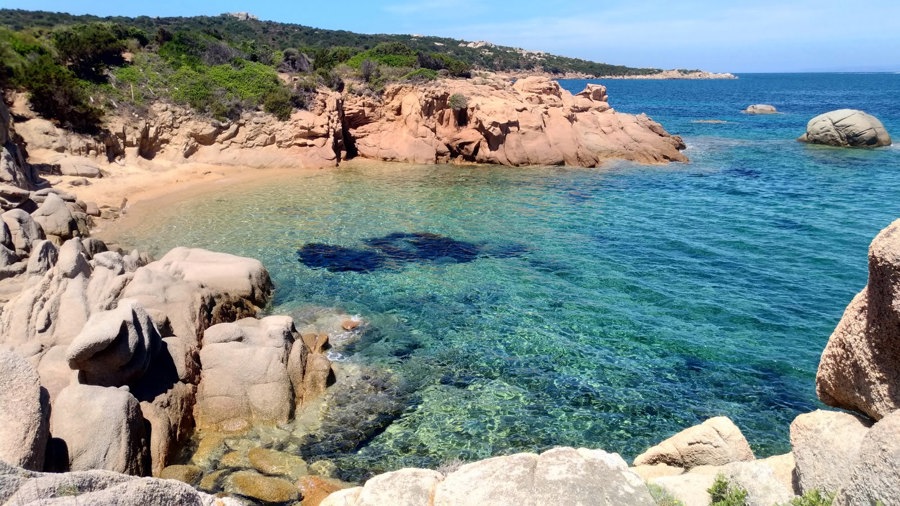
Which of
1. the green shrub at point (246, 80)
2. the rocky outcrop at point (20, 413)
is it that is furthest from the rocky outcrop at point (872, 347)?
the green shrub at point (246, 80)

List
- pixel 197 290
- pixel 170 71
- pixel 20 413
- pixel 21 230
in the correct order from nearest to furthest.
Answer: pixel 20 413
pixel 197 290
pixel 21 230
pixel 170 71

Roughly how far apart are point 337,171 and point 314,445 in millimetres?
25327

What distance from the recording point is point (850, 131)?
139 feet

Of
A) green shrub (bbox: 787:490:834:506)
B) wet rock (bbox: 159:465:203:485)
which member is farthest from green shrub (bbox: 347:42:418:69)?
green shrub (bbox: 787:490:834:506)

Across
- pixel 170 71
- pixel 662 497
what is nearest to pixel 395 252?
pixel 662 497

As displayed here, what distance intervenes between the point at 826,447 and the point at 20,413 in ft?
29.5

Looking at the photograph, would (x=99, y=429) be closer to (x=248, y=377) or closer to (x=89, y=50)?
(x=248, y=377)

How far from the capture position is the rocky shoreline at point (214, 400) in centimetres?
518

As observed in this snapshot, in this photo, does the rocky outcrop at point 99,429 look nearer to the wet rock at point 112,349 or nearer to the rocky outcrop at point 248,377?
the wet rock at point 112,349

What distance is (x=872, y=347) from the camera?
5.41 m

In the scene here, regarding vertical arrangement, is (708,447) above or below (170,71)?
below

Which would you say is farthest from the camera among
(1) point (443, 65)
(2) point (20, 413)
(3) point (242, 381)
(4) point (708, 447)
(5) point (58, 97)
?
(1) point (443, 65)

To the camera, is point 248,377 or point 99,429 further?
point 248,377

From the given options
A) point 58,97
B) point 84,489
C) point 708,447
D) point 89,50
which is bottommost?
point 708,447
